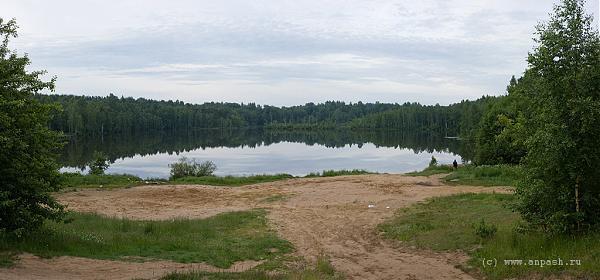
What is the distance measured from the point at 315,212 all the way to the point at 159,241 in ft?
28.2

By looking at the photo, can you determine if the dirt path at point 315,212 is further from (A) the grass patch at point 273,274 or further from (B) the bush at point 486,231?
(B) the bush at point 486,231

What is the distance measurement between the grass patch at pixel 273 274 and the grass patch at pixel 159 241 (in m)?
1.48

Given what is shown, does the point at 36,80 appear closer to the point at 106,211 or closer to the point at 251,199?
the point at 106,211

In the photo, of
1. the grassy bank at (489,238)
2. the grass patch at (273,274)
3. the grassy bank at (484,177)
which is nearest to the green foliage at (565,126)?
the grassy bank at (489,238)

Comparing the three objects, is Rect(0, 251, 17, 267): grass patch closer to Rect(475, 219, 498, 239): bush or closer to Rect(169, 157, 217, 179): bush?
Rect(475, 219, 498, 239): bush

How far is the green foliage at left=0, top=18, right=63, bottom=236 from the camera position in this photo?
12812mm

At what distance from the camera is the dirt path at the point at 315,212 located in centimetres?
1216

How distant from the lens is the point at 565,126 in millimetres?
11852

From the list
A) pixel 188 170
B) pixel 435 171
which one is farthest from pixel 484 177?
pixel 188 170

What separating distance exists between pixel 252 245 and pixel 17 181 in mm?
6561

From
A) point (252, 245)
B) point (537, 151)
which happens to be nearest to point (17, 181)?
point (252, 245)

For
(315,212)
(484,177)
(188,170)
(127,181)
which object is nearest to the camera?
(315,212)

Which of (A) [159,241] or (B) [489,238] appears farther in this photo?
(A) [159,241]

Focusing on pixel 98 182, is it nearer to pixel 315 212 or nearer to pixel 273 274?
pixel 315 212
